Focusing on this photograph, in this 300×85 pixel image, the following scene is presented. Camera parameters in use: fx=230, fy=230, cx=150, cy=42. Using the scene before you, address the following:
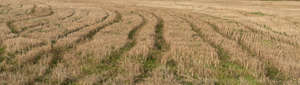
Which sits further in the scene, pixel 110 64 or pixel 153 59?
pixel 153 59

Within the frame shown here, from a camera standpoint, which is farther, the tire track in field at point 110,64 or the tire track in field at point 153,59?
the tire track in field at point 153,59

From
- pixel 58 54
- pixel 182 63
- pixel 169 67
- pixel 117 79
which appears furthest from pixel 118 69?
pixel 58 54

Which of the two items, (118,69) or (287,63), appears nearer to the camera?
(118,69)

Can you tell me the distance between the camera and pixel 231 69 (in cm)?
469

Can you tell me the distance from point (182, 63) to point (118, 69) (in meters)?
1.39

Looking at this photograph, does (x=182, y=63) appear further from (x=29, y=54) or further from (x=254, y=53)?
(x=29, y=54)

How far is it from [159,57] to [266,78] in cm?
232

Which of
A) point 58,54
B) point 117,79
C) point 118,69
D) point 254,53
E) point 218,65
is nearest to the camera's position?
point 117,79

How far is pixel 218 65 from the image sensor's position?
16.3ft

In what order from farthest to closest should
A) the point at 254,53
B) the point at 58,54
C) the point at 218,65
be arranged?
the point at 254,53, the point at 58,54, the point at 218,65

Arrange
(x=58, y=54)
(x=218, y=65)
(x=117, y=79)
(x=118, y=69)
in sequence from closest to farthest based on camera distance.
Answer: (x=117, y=79) < (x=118, y=69) < (x=218, y=65) < (x=58, y=54)

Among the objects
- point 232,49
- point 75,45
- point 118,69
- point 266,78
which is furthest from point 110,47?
point 266,78

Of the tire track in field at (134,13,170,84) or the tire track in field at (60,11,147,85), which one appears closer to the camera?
the tire track in field at (60,11,147,85)

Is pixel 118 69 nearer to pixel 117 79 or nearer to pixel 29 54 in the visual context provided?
pixel 117 79
